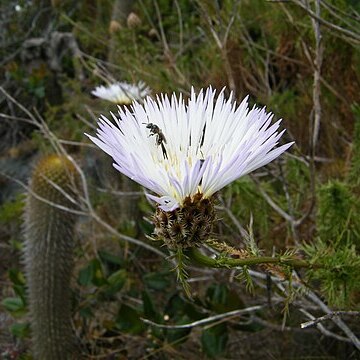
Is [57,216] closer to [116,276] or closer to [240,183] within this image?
[116,276]

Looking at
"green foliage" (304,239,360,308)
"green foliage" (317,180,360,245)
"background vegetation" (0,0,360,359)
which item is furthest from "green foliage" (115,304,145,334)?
"green foliage" (304,239,360,308)

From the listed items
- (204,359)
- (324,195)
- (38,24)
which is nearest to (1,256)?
(204,359)

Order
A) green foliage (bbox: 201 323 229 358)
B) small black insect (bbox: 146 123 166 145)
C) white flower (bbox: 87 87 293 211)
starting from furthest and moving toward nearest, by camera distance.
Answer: green foliage (bbox: 201 323 229 358) → small black insect (bbox: 146 123 166 145) → white flower (bbox: 87 87 293 211)

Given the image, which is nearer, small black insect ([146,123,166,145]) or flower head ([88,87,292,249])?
flower head ([88,87,292,249])

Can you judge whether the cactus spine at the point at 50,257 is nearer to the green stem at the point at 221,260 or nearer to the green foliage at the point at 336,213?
the green foliage at the point at 336,213

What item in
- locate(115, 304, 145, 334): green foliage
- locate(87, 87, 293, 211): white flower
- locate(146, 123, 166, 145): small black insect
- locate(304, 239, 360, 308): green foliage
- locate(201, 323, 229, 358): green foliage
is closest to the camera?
locate(87, 87, 293, 211): white flower

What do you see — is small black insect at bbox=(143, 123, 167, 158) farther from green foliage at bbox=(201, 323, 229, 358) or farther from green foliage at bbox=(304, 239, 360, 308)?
green foliage at bbox=(201, 323, 229, 358)

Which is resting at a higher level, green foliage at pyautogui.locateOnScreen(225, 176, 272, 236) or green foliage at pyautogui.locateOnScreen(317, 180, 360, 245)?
green foliage at pyautogui.locateOnScreen(225, 176, 272, 236)
